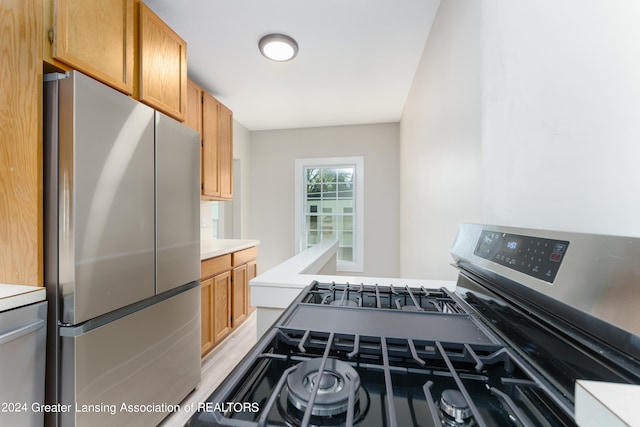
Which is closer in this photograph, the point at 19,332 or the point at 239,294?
the point at 19,332

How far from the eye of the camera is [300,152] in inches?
174

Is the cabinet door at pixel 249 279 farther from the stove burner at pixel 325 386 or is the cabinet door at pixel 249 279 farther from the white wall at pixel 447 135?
the stove burner at pixel 325 386

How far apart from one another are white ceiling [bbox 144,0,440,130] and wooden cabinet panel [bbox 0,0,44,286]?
2.96 ft

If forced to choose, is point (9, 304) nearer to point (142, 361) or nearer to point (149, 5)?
point (142, 361)

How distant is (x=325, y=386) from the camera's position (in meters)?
0.45

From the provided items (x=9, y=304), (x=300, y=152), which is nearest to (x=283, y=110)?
(x=300, y=152)

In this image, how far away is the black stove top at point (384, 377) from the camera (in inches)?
15.5

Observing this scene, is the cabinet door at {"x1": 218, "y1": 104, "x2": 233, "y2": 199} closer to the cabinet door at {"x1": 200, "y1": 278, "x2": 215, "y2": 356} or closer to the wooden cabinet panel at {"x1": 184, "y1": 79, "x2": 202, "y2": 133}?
the wooden cabinet panel at {"x1": 184, "y1": 79, "x2": 202, "y2": 133}

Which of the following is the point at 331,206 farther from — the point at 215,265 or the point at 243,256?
the point at 215,265

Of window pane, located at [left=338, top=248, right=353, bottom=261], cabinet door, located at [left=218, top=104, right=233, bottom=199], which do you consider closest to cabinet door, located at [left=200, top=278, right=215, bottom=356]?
cabinet door, located at [left=218, top=104, right=233, bottom=199]

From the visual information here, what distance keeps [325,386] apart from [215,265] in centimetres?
214

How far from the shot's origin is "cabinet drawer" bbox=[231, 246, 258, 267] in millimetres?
2738

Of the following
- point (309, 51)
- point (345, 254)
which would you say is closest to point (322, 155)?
point (345, 254)

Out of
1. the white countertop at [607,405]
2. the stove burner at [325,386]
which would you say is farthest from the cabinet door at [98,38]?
the white countertop at [607,405]
